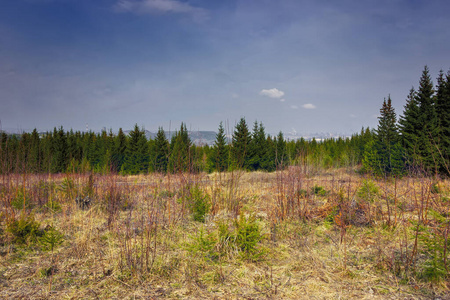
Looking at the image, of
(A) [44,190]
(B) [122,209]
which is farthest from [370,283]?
(A) [44,190]

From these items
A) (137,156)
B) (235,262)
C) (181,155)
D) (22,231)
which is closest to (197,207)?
(181,155)

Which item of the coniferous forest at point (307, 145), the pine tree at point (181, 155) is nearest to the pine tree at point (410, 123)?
the coniferous forest at point (307, 145)

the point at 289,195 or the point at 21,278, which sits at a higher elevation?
the point at 289,195

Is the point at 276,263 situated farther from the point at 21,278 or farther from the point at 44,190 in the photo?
the point at 44,190

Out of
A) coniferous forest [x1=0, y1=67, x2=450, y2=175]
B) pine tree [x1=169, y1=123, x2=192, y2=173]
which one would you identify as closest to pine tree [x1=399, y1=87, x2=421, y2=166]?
coniferous forest [x1=0, y1=67, x2=450, y2=175]

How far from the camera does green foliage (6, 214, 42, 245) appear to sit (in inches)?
172

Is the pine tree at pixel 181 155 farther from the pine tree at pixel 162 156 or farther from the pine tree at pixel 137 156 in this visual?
the pine tree at pixel 137 156

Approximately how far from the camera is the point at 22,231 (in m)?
4.45

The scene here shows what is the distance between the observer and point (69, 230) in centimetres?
507

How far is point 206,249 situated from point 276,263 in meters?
1.05

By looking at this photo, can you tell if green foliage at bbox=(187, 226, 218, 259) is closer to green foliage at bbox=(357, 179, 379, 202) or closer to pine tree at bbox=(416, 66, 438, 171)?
green foliage at bbox=(357, 179, 379, 202)

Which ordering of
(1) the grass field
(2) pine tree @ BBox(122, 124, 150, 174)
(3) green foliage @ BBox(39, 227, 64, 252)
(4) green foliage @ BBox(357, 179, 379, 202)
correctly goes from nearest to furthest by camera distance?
(1) the grass field → (3) green foliage @ BBox(39, 227, 64, 252) → (4) green foliage @ BBox(357, 179, 379, 202) → (2) pine tree @ BBox(122, 124, 150, 174)

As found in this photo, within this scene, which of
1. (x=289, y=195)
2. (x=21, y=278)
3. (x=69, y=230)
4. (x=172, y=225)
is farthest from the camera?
(x=289, y=195)

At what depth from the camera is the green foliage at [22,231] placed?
437 cm
